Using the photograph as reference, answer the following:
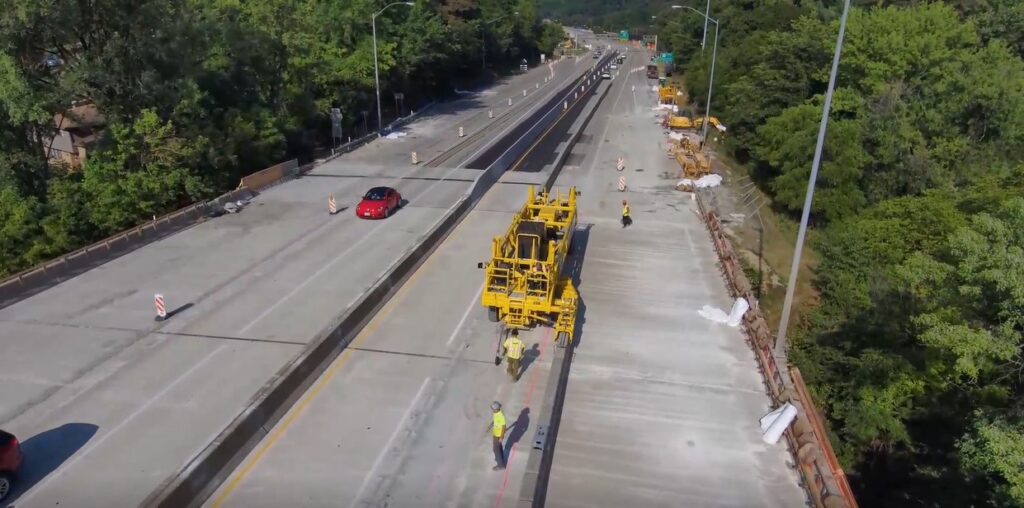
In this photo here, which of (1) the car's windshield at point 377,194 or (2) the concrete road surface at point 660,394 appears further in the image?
(1) the car's windshield at point 377,194

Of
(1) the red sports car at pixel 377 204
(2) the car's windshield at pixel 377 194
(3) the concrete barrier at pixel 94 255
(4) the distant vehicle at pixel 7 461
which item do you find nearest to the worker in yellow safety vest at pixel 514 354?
(4) the distant vehicle at pixel 7 461

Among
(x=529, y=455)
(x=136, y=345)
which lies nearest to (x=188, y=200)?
(x=136, y=345)

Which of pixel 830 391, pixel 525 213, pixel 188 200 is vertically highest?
pixel 525 213

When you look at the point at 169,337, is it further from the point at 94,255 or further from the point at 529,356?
Answer: the point at 529,356

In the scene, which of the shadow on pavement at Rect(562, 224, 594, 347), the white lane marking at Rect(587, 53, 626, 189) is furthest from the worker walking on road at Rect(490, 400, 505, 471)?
the white lane marking at Rect(587, 53, 626, 189)

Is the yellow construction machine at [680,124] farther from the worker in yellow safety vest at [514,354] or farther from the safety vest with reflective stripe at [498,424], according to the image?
the safety vest with reflective stripe at [498,424]

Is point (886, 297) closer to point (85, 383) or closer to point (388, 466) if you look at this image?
point (388, 466)

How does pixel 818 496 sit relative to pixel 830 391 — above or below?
above
